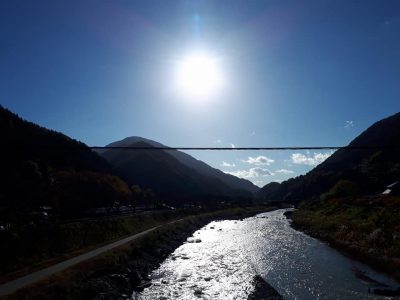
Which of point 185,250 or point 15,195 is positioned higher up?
point 15,195

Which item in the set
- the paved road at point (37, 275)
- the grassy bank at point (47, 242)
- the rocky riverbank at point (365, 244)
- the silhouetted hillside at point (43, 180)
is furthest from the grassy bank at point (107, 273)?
the rocky riverbank at point (365, 244)

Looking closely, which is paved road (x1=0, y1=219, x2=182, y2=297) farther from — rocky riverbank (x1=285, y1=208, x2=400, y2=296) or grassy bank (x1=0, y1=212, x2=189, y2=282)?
rocky riverbank (x1=285, y1=208, x2=400, y2=296)

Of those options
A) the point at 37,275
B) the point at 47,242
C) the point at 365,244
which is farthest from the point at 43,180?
the point at 365,244

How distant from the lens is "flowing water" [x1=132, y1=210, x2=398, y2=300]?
2661cm

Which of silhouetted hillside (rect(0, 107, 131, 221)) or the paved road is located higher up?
silhouetted hillside (rect(0, 107, 131, 221))

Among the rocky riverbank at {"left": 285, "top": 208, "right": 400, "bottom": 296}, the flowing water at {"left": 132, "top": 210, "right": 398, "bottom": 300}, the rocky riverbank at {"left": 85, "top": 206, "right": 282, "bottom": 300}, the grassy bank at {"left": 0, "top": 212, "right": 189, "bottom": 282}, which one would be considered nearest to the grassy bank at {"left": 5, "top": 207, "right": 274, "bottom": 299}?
the rocky riverbank at {"left": 85, "top": 206, "right": 282, "bottom": 300}

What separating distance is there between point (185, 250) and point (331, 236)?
19444 mm

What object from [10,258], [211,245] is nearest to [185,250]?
[211,245]

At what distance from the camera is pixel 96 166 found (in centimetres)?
15638

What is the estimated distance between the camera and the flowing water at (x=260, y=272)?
26.6m

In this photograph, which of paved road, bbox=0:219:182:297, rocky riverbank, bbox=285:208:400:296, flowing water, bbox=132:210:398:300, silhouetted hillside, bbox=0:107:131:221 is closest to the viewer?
paved road, bbox=0:219:182:297

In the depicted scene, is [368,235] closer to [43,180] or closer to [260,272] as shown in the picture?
[260,272]

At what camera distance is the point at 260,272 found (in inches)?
1329

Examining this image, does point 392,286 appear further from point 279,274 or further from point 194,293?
point 194,293
